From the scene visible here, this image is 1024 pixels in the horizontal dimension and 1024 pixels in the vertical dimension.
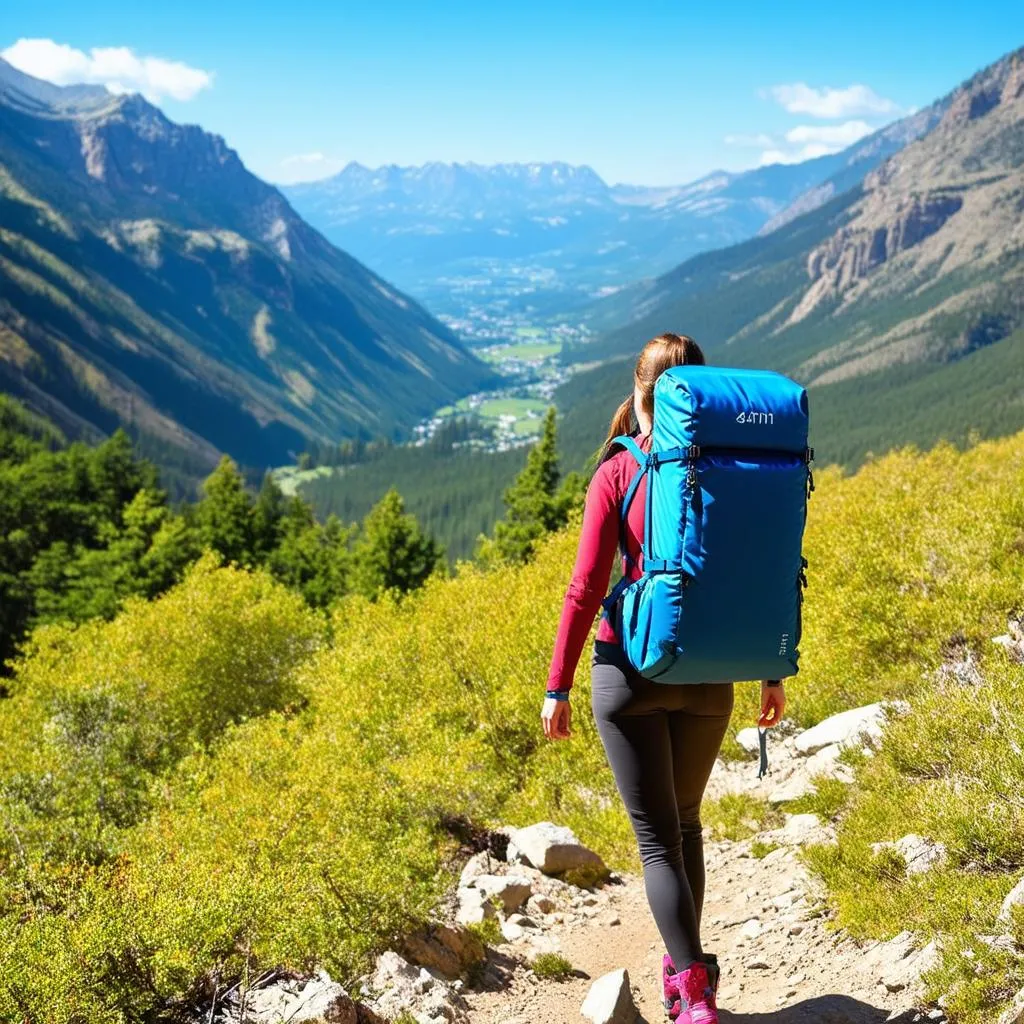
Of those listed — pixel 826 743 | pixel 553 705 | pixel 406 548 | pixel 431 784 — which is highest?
pixel 553 705

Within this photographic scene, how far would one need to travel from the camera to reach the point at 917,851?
23.0 ft

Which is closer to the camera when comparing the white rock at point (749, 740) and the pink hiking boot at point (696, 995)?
the pink hiking boot at point (696, 995)

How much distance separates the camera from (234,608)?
3503cm

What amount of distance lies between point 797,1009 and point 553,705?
287cm

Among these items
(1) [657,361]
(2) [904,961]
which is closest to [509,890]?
(2) [904,961]

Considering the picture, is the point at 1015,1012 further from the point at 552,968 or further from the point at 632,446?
the point at 552,968

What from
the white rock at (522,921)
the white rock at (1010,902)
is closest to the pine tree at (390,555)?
the white rock at (522,921)

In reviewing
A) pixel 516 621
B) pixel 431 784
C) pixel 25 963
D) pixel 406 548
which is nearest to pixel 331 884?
pixel 25 963

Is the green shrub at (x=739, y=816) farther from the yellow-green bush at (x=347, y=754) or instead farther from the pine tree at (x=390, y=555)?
the pine tree at (x=390, y=555)

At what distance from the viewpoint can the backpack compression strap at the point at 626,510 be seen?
527 centimetres

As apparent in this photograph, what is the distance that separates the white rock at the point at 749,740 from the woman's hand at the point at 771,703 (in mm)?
7177

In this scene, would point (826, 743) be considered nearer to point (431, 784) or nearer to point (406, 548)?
point (431, 784)

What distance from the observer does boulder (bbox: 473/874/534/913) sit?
9555mm

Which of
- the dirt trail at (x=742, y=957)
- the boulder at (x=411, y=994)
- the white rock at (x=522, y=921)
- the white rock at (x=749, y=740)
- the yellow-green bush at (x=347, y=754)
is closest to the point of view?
the dirt trail at (x=742, y=957)
